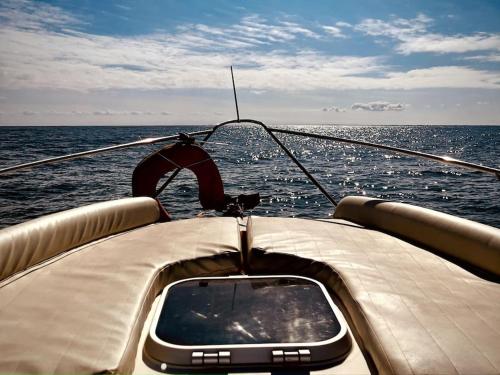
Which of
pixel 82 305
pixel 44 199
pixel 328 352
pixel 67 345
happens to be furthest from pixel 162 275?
pixel 44 199

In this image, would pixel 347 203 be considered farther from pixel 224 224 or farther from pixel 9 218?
pixel 9 218

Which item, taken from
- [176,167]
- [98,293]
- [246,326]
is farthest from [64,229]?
[176,167]

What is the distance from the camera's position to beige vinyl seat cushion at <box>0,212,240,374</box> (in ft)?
6.19

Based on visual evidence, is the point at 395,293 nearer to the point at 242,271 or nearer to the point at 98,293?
the point at 242,271

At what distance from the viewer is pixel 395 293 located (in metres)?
2.56

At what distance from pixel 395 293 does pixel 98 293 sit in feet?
6.71

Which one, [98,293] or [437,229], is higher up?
[437,229]

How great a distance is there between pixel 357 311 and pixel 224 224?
6.72 ft

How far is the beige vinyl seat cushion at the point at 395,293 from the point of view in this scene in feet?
6.27

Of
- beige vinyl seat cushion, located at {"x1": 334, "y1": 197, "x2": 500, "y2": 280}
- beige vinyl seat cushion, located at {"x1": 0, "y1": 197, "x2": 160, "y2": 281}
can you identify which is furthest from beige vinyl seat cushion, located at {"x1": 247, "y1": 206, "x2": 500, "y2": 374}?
beige vinyl seat cushion, located at {"x1": 0, "y1": 197, "x2": 160, "y2": 281}

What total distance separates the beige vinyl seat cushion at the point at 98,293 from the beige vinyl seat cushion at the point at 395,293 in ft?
1.70

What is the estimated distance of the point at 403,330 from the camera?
6.93ft

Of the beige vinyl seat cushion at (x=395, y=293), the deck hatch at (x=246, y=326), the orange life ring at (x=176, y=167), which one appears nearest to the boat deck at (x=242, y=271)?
the beige vinyl seat cushion at (x=395, y=293)

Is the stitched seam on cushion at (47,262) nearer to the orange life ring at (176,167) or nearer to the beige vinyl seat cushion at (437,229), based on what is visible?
the orange life ring at (176,167)
